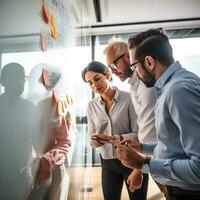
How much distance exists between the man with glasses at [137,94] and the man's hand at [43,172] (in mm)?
695

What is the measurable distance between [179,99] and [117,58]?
3.08 feet

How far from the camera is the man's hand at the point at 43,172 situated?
2.70ft

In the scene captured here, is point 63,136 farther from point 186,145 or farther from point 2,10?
point 2,10

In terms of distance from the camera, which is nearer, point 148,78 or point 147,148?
point 148,78

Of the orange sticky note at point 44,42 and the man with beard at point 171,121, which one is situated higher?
the orange sticky note at point 44,42

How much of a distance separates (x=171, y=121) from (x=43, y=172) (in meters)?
0.51

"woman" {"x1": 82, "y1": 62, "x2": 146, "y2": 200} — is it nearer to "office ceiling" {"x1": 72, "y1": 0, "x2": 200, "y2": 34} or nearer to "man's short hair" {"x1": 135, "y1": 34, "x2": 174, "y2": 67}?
"man's short hair" {"x1": 135, "y1": 34, "x2": 174, "y2": 67}

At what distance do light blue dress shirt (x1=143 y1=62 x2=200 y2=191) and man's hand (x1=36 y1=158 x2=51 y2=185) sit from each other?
404 mm

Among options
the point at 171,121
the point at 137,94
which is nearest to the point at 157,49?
the point at 171,121

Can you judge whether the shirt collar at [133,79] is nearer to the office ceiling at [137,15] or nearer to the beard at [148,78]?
the beard at [148,78]

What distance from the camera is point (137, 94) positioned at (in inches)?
60.6

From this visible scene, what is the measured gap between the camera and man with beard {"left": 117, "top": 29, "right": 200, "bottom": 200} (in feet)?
2.48

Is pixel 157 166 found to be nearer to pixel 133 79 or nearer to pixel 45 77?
pixel 45 77

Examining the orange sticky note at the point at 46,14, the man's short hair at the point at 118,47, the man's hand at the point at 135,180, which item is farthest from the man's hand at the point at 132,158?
the man's short hair at the point at 118,47
